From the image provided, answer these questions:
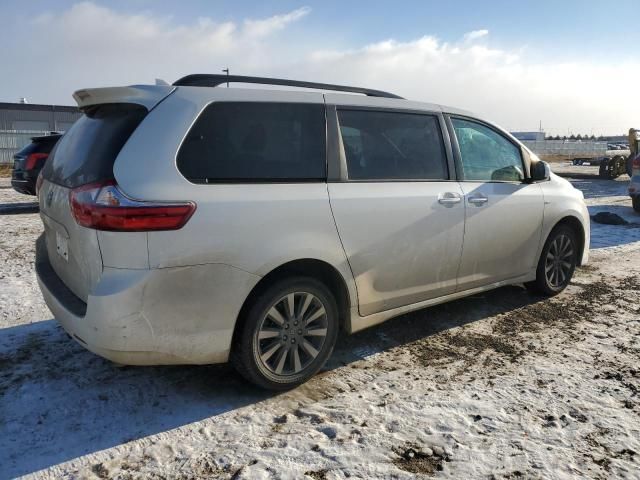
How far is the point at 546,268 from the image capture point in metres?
5.12

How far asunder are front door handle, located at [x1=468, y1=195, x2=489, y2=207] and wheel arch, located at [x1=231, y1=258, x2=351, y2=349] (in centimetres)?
141

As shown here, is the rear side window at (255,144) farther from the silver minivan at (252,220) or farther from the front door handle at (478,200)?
the front door handle at (478,200)

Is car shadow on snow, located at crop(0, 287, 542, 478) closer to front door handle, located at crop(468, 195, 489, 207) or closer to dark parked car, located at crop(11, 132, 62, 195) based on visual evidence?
front door handle, located at crop(468, 195, 489, 207)

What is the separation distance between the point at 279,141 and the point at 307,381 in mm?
1569

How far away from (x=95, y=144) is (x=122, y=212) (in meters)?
0.63

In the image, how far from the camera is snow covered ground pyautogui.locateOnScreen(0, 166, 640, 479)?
8.57ft

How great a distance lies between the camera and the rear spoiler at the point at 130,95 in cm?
302

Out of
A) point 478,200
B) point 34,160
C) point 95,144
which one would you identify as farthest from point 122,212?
point 34,160

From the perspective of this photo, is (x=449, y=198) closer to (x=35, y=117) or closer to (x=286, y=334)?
(x=286, y=334)

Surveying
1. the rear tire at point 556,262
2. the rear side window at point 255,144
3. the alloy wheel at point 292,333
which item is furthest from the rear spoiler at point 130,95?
the rear tire at point 556,262

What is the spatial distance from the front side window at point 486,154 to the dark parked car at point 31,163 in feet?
29.3

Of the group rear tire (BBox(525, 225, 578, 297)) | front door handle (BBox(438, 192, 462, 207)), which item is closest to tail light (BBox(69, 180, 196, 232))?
front door handle (BBox(438, 192, 462, 207))

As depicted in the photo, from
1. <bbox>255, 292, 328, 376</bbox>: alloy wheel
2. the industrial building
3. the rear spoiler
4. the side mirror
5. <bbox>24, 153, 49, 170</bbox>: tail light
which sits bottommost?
<bbox>255, 292, 328, 376</bbox>: alloy wheel

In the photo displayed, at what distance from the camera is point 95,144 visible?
3049mm
